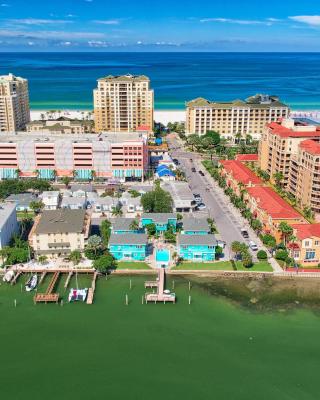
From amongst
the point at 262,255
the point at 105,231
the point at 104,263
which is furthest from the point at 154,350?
the point at 105,231

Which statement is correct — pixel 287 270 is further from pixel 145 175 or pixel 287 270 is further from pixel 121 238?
pixel 145 175

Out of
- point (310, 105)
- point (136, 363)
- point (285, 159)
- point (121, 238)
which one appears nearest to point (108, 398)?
point (136, 363)

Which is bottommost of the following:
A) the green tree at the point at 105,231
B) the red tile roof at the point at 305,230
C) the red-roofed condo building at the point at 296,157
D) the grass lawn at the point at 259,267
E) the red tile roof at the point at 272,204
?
the grass lawn at the point at 259,267

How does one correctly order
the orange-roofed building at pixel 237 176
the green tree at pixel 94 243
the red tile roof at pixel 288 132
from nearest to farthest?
the green tree at pixel 94 243
the red tile roof at pixel 288 132
the orange-roofed building at pixel 237 176

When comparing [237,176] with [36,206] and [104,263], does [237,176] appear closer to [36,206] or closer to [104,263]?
[36,206]

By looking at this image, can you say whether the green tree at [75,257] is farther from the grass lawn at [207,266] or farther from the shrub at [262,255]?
the shrub at [262,255]

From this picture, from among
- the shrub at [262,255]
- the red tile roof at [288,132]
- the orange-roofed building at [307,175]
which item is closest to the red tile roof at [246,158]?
the red tile roof at [288,132]
